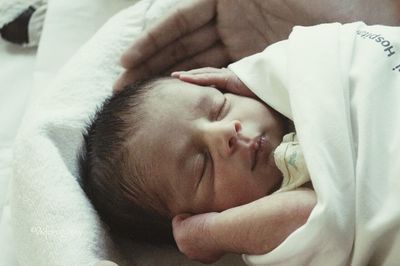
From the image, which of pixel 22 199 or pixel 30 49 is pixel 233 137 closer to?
pixel 22 199

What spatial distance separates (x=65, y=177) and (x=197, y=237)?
24cm

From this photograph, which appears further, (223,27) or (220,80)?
(223,27)

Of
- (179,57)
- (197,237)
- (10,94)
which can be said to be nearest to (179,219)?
(197,237)

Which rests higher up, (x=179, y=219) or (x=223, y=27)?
(x=223, y=27)

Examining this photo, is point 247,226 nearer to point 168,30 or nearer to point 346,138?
point 346,138

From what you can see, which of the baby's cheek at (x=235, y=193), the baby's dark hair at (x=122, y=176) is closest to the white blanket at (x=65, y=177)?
the baby's dark hair at (x=122, y=176)

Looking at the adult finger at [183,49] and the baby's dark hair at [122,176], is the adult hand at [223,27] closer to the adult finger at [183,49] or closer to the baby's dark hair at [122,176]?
the adult finger at [183,49]

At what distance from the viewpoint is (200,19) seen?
3.94 ft

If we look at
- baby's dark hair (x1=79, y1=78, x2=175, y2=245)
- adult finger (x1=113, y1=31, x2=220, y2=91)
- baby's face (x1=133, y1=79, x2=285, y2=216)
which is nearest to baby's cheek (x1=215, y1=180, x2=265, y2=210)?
baby's face (x1=133, y1=79, x2=285, y2=216)

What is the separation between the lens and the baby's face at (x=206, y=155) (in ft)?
2.91

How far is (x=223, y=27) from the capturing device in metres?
1.23

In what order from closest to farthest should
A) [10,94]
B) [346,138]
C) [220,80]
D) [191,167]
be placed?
[346,138]
[191,167]
[220,80]
[10,94]

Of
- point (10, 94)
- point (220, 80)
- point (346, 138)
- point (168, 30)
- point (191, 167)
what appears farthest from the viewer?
point (10, 94)

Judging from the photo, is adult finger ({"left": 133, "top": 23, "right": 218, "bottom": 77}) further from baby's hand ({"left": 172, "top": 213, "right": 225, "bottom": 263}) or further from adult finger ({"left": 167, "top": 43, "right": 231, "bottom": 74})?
baby's hand ({"left": 172, "top": 213, "right": 225, "bottom": 263})
